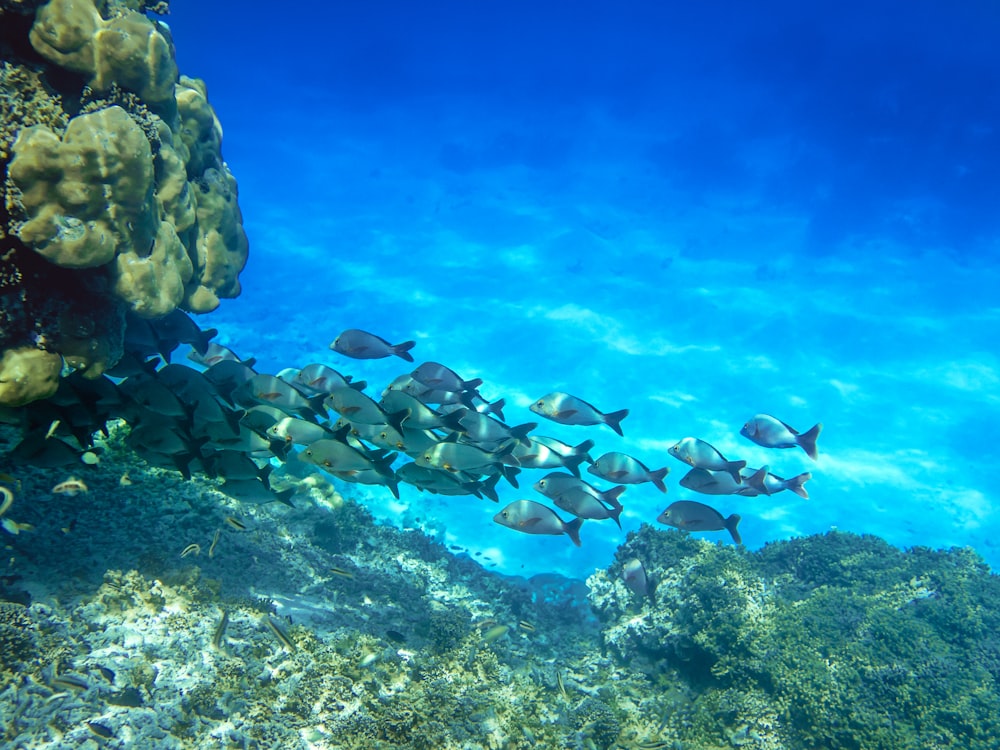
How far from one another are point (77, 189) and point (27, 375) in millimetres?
1630

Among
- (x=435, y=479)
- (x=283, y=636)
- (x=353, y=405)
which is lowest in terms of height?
(x=283, y=636)

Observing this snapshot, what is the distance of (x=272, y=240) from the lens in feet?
151

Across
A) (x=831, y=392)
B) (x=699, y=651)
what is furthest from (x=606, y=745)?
(x=831, y=392)

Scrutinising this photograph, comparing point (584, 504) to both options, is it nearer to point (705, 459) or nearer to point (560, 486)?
point (560, 486)

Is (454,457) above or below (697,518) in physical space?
below

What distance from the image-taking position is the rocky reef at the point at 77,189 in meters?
4.50

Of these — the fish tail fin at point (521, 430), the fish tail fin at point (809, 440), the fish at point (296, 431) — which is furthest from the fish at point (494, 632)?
the fish tail fin at point (809, 440)

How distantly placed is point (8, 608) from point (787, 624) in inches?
395

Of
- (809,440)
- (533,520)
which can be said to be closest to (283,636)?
(533,520)

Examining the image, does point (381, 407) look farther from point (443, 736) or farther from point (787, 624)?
point (787, 624)

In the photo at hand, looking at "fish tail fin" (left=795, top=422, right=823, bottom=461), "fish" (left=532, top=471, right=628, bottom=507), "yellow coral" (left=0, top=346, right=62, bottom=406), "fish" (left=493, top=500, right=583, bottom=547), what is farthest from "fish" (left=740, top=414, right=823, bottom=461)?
"yellow coral" (left=0, top=346, right=62, bottom=406)

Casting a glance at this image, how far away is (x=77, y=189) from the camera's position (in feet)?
14.9

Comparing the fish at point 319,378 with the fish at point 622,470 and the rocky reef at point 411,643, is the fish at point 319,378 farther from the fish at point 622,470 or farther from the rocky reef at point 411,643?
the fish at point 622,470

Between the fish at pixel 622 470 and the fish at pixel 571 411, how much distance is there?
431 mm
